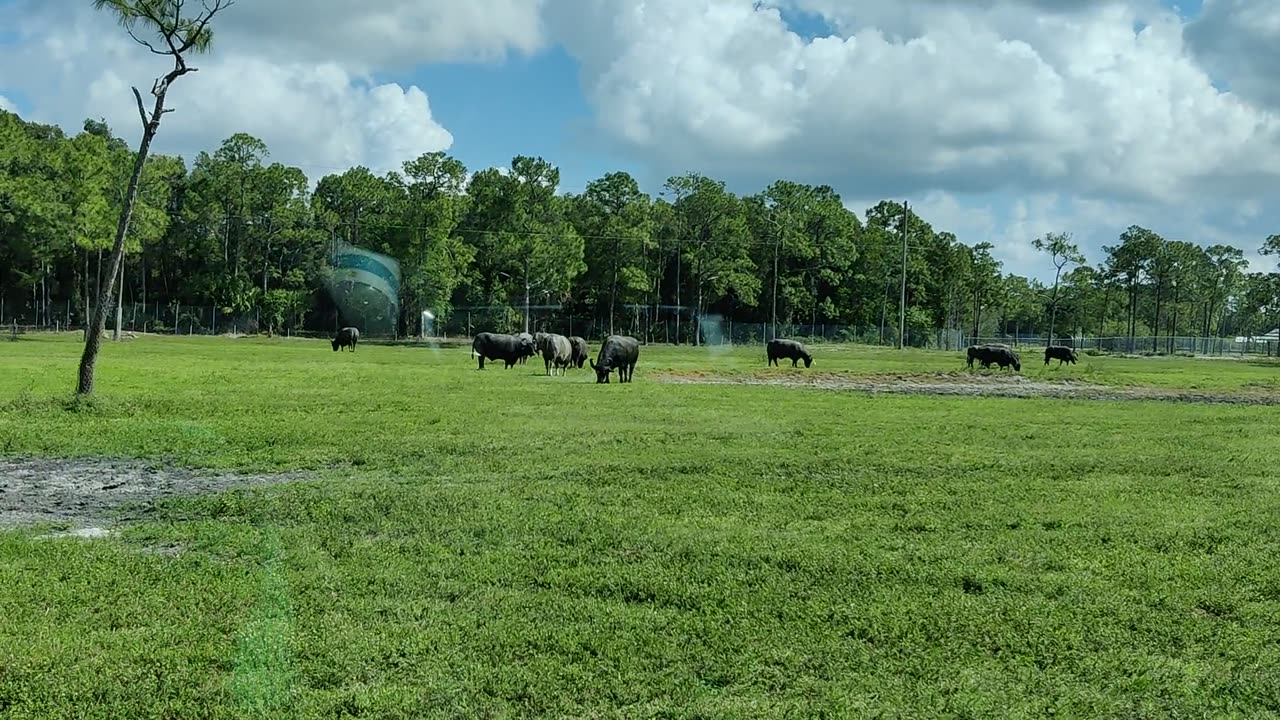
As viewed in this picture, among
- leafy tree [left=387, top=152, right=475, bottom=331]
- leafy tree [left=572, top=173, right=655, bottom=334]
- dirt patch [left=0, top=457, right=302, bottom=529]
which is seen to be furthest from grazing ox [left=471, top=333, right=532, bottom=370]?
leafy tree [left=572, top=173, right=655, bottom=334]

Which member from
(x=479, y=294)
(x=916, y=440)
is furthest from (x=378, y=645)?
(x=479, y=294)

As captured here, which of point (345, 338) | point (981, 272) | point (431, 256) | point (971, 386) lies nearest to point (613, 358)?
point (971, 386)

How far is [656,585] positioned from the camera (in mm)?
6371

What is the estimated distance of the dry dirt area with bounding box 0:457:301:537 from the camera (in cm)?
841

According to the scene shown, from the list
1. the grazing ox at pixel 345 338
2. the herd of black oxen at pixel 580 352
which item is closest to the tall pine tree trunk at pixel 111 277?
the herd of black oxen at pixel 580 352

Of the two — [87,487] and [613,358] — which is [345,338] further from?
[87,487]

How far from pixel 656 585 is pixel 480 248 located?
70135 millimetres

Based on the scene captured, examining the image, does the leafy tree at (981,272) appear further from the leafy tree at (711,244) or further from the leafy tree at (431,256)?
the leafy tree at (431,256)

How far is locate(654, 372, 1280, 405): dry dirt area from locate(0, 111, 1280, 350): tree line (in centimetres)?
3615

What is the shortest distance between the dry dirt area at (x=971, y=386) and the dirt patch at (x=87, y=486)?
19.2 meters

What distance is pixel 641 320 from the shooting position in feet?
281

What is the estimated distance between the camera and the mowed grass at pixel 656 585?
4688 millimetres

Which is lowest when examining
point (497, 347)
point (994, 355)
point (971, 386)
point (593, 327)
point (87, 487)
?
point (87, 487)

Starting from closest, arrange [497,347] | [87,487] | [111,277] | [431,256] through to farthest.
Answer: [87,487] < [111,277] < [497,347] < [431,256]
